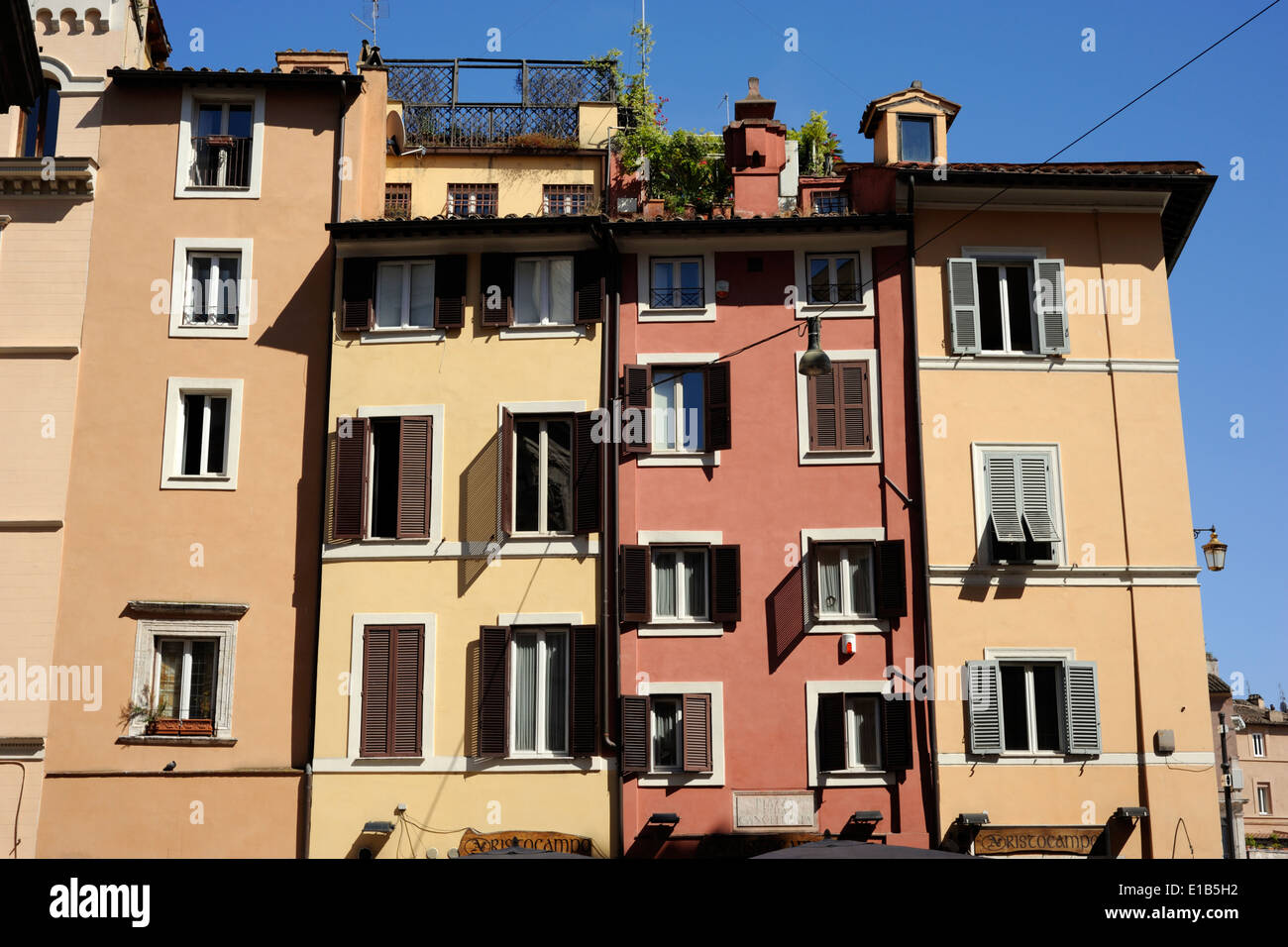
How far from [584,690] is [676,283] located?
26.1ft

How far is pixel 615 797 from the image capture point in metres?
21.5

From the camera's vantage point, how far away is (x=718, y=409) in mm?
23047

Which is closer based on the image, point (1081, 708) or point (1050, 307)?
point (1081, 708)

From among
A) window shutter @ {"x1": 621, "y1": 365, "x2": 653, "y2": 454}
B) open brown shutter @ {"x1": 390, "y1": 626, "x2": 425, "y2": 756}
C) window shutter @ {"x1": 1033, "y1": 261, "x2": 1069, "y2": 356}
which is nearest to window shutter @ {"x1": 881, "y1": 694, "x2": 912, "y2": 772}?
window shutter @ {"x1": 621, "y1": 365, "x2": 653, "y2": 454}

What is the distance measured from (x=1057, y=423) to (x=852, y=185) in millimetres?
6182

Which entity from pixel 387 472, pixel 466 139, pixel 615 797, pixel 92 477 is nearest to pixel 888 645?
pixel 615 797

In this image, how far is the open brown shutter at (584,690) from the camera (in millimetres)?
21562

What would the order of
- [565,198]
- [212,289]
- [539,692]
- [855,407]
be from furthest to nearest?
[565,198] → [212,289] → [855,407] → [539,692]

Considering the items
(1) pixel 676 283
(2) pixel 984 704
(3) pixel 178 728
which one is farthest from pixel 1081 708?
(3) pixel 178 728

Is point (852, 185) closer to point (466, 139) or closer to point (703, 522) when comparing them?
point (703, 522)

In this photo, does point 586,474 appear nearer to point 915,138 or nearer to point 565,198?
point 915,138

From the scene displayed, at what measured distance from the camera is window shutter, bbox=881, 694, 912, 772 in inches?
843

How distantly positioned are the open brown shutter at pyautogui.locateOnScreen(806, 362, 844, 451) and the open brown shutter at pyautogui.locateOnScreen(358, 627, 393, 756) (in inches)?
334
